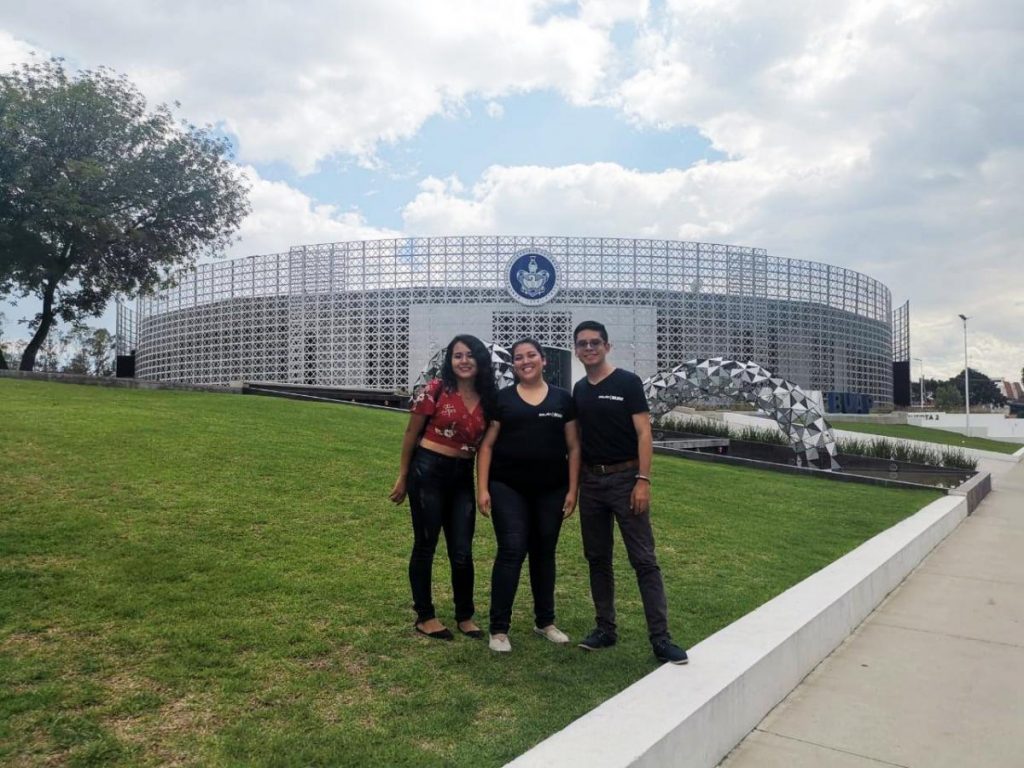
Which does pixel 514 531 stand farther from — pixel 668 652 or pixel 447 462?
pixel 668 652

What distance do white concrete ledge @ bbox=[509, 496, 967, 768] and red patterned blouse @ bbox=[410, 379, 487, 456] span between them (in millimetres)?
1367

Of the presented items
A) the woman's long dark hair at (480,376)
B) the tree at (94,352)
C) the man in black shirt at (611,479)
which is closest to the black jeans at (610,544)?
the man in black shirt at (611,479)

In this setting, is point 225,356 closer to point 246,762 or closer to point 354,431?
point 354,431

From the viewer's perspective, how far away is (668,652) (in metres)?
3.23

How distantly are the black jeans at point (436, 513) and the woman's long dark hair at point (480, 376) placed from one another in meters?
0.33

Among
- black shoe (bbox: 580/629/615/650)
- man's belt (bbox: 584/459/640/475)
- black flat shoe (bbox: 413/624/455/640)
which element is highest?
man's belt (bbox: 584/459/640/475)

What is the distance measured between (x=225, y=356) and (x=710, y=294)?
32.1 meters

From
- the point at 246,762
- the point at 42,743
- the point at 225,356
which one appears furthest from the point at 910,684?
the point at 225,356

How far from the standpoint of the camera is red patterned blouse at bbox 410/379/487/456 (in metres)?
3.52

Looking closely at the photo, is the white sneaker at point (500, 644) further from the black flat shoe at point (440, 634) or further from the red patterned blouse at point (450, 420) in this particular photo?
the red patterned blouse at point (450, 420)

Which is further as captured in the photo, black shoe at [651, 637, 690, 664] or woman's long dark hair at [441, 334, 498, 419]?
woman's long dark hair at [441, 334, 498, 419]

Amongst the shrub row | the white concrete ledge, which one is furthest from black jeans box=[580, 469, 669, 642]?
the shrub row

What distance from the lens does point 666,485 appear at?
31.5 feet

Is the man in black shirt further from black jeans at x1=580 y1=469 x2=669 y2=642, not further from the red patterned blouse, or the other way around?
the red patterned blouse
